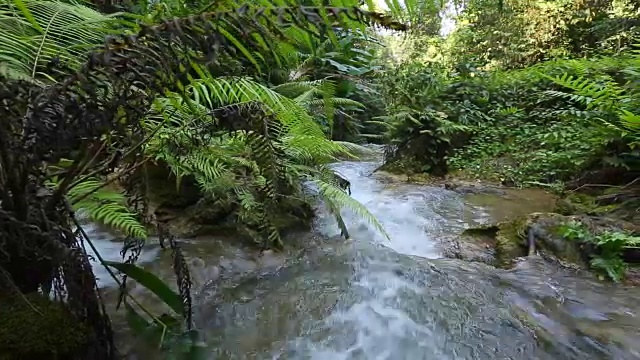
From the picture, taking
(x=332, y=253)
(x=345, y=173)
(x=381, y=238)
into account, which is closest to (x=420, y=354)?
(x=332, y=253)

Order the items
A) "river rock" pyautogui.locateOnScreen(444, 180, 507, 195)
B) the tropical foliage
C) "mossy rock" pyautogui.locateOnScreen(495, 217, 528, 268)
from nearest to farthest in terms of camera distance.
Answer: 1. the tropical foliage
2. "mossy rock" pyautogui.locateOnScreen(495, 217, 528, 268)
3. "river rock" pyautogui.locateOnScreen(444, 180, 507, 195)

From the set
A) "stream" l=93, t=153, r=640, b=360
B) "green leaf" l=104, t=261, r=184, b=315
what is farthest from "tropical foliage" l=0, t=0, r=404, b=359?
"stream" l=93, t=153, r=640, b=360

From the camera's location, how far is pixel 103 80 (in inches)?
41.1

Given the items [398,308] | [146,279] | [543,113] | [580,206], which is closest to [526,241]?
[580,206]

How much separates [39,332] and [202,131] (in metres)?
0.78

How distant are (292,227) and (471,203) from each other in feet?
6.56

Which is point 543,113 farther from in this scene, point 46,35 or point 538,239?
point 46,35

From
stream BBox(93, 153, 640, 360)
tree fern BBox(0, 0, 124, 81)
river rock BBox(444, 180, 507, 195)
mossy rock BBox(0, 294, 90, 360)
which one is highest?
tree fern BBox(0, 0, 124, 81)

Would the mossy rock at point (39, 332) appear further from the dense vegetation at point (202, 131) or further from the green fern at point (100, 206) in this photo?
the green fern at point (100, 206)

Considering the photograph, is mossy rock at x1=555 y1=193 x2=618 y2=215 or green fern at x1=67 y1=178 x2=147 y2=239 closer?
green fern at x1=67 y1=178 x2=147 y2=239

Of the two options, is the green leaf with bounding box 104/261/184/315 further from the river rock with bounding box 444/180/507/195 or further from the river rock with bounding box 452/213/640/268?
the river rock with bounding box 444/180/507/195

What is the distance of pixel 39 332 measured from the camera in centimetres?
136

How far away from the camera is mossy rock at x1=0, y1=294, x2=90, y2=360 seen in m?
1.33

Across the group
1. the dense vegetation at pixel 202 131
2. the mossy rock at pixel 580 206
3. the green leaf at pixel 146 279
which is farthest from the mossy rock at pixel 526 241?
the green leaf at pixel 146 279
